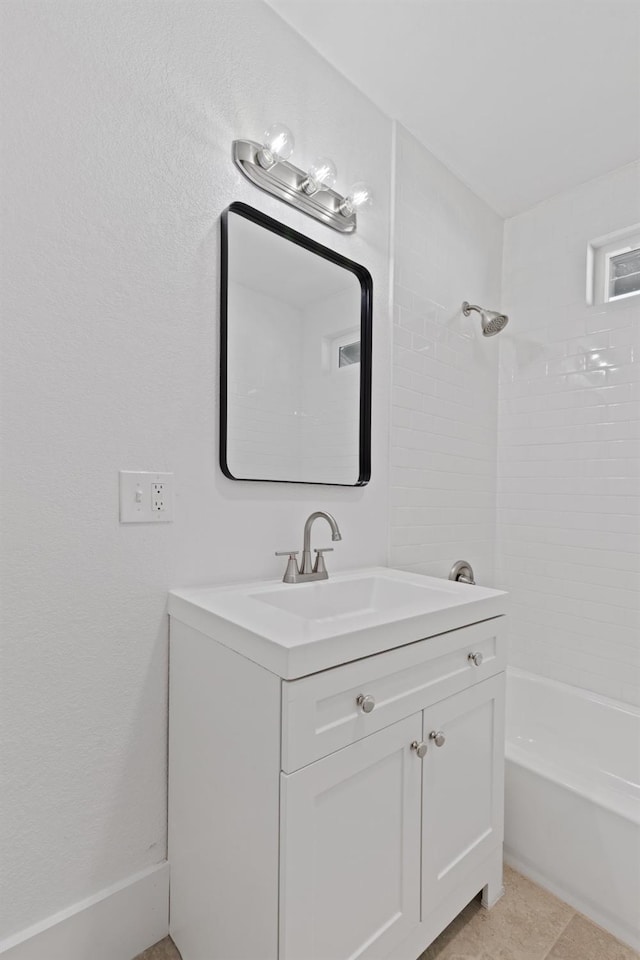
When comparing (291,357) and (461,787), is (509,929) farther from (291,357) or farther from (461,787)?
(291,357)

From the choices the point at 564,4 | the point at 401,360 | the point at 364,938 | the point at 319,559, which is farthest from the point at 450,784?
the point at 564,4

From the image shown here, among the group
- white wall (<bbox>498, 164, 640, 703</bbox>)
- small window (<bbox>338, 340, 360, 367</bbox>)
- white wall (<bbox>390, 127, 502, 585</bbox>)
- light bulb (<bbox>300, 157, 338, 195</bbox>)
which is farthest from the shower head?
light bulb (<bbox>300, 157, 338, 195</bbox>)

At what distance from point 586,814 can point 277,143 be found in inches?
81.8

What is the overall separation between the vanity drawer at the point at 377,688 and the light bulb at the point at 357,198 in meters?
1.34

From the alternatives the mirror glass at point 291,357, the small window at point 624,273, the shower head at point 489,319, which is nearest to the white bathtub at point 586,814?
the mirror glass at point 291,357

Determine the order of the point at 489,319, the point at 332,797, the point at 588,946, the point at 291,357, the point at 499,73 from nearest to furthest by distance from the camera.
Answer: the point at 332,797
the point at 588,946
the point at 291,357
the point at 499,73
the point at 489,319

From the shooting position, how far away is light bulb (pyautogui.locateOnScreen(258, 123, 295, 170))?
4.45 ft

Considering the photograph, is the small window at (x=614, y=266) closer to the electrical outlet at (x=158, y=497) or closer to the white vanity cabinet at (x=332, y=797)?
the white vanity cabinet at (x=332, y=797)

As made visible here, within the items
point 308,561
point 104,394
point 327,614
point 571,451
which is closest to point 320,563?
point 308,561

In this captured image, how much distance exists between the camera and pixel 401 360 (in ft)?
6.20

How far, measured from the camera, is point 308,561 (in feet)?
4.85

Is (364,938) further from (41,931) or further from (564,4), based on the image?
(564,4)

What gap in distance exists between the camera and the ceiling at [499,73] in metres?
1.47

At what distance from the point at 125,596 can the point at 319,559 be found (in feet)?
1.85
